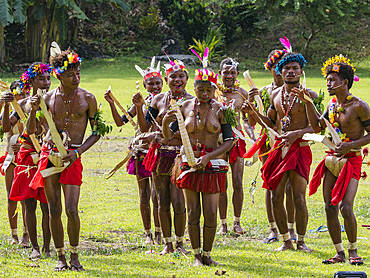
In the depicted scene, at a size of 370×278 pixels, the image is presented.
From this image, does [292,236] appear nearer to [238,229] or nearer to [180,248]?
[238,229]

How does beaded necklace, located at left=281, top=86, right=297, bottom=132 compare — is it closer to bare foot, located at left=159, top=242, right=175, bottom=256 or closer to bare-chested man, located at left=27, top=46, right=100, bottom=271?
bare foot, located at left=159, top=242, right=175, bottom=256

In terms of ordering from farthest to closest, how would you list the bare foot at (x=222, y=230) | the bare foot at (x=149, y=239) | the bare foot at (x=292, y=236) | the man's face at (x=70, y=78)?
1. the bare foot at (x=222, y=230)
2. the bare foot at (x=149, y=239)
3. the bare foot at (x=292, y=236)
4. the man's face at (x=70, y=78)

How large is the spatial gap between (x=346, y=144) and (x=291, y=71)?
124 centimetres

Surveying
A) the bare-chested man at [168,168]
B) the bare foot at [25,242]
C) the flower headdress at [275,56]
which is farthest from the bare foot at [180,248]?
the flower headdress at [275,56]

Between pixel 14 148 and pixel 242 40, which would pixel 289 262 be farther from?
pixel 242 40

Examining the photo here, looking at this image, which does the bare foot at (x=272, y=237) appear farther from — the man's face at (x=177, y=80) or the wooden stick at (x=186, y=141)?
the man's face at (x=177, y=80)

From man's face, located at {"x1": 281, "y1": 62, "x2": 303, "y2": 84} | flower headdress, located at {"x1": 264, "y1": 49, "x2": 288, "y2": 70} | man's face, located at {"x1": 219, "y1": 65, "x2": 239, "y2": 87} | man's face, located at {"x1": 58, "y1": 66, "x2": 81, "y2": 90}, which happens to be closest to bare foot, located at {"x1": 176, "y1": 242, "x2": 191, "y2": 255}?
man's face, located at {"x1": 58, "y1": 66, "x2": 81, "y2": 90}

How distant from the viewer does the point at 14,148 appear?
7.66 meters

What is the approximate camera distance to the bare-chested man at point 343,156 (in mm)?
6215

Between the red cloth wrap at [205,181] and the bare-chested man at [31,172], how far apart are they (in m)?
1.76

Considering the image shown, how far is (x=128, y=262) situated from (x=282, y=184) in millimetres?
2027

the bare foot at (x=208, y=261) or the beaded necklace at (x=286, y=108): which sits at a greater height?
the beaded necklace at (x=286, y=108)

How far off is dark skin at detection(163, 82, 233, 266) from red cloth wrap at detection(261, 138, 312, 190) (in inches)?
38.5

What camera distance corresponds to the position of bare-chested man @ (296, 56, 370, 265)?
621 centimetres
